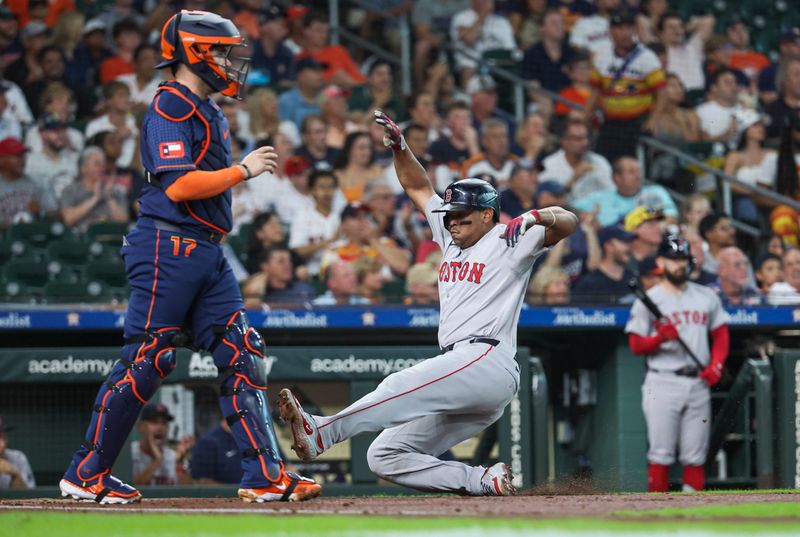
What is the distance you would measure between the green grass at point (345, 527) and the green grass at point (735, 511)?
312mm

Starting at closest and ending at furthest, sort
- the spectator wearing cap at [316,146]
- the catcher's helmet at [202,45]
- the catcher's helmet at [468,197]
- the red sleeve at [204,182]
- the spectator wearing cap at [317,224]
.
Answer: the red sleeve at [204,182]
the catcher's helmet at [202,45]
the catcher's helmet at [468,197]
the spectator wearing cap at [317,224]
the spectator wearing cap at [316,146]

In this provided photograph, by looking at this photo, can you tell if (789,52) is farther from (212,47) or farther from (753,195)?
(212,47)

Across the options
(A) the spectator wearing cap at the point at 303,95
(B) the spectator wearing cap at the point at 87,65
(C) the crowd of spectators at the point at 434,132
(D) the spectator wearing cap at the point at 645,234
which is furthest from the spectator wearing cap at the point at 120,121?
(D) the spectator wearing cap at the point at 645,234

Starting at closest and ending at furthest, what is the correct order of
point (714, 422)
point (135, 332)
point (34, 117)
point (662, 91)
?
point (135, 332) < point (714, 422) < point (34, 117) < point (662, 91)

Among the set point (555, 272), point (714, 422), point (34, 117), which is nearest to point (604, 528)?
point (714, 422)

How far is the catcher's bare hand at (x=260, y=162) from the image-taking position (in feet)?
17.0

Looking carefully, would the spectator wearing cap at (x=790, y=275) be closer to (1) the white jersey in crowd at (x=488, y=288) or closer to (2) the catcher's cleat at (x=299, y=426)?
(1) the white jersey in crowd at (x=488, y=288)

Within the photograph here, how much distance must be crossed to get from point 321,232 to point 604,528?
6.34 m

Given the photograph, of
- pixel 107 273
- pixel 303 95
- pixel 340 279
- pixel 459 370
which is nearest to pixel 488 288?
pixel 459 370

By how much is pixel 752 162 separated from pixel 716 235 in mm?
1731

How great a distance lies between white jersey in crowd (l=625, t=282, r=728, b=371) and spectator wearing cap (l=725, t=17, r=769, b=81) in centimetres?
508

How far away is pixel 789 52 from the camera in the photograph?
43.2 ft

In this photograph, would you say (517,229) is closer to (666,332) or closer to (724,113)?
(666,332)

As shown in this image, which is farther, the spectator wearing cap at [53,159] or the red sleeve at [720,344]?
the spectator wearing cap at [53,159]
